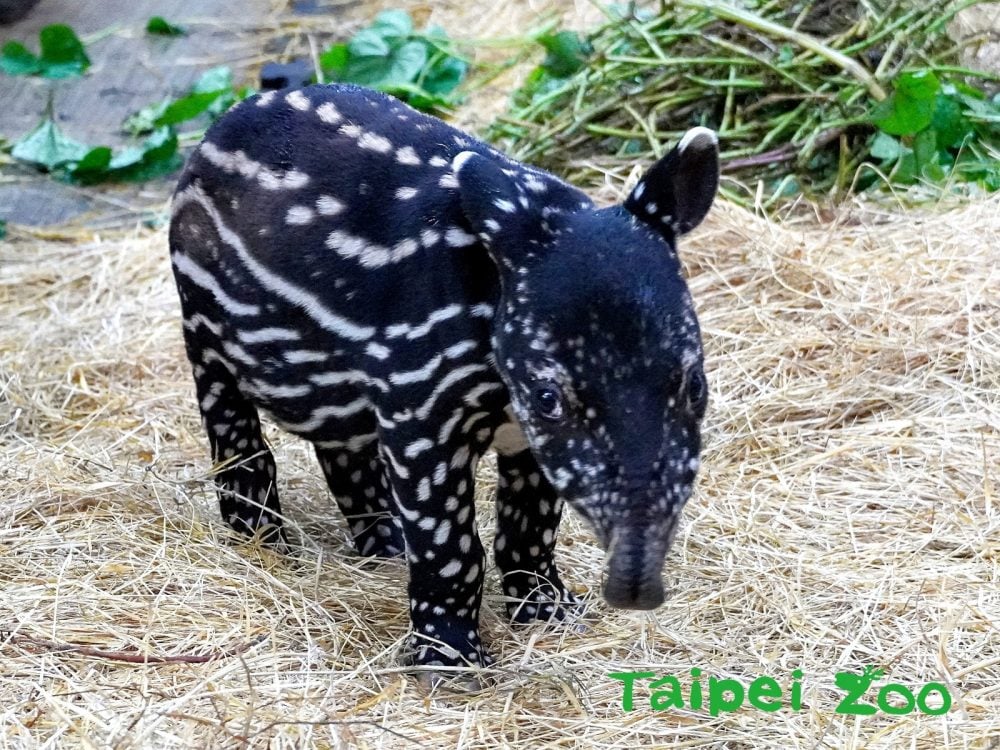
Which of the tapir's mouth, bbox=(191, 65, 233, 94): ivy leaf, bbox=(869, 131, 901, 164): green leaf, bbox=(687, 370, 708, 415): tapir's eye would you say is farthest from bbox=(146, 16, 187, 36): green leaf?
the tapir's mouth

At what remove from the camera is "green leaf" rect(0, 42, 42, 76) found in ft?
28.7

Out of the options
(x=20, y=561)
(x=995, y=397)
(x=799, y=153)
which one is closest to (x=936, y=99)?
(x=799, y=153)

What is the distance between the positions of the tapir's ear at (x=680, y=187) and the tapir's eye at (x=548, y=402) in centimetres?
49

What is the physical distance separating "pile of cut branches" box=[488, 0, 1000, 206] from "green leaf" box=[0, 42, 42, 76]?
12.1 feet

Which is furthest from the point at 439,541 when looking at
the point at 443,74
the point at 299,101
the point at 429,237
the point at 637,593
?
the point at 443,74

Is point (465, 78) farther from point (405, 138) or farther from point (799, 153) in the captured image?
point (405, 138)

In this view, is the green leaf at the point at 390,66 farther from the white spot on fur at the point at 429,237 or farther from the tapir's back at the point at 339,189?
the white spot on fur at the point at 429,237

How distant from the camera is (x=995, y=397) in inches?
186

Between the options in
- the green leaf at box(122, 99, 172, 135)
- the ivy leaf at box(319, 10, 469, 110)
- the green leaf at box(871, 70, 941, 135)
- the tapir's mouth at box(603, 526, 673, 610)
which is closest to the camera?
the tapir's mouth at box(603, 526, 673, 610)

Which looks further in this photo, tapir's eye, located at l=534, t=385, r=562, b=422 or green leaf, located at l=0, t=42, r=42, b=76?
green leaf, located at l=0, t=42, r=42, b=76

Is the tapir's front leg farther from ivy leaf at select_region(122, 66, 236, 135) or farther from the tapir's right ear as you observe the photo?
ivy leaf at select_region(122, 66, 236, 135)

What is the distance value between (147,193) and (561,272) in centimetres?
502

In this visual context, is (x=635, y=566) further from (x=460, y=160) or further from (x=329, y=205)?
(x=329, y=205)

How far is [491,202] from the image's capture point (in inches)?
123
